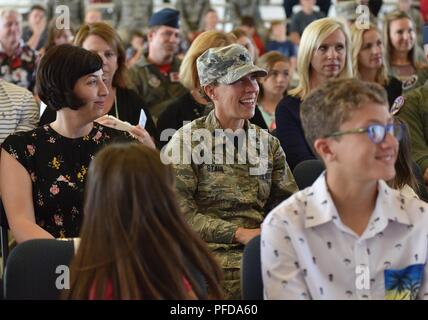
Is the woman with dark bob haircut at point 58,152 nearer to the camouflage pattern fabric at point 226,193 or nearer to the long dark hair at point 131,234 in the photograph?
the camouflage pattern fabric at point 226,193

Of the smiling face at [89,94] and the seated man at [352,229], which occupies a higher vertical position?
the smiling face at [89,94]

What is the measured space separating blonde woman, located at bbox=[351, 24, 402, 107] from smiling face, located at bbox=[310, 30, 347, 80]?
1.71 ft

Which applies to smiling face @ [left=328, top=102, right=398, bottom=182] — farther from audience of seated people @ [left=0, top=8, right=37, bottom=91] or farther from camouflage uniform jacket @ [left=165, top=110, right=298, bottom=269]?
audience of seated people @ [left=0, top=8, right=37, bottom=91]

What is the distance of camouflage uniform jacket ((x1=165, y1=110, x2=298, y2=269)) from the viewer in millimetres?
3088

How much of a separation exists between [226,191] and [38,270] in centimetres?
94

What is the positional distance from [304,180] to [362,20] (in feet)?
6.67

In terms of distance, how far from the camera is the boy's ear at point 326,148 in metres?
2.33

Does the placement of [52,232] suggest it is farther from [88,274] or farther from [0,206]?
[88,274]

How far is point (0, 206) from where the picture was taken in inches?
127

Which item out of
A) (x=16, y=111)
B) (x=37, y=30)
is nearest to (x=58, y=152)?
(x=16, y=111)

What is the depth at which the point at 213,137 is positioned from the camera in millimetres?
3221

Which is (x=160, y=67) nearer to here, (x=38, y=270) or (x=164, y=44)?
(x=164, y=44)

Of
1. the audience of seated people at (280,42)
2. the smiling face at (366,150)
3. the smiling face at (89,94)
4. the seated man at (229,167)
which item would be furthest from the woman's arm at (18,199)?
the audience of seated people at (280,42)
